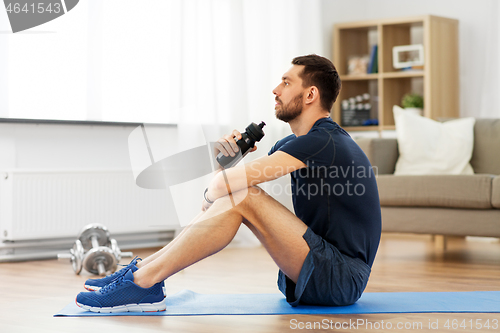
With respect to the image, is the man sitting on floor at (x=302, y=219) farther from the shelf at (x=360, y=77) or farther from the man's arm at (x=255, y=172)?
the shelf at (x=360, y=77)

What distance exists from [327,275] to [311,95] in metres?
0.53

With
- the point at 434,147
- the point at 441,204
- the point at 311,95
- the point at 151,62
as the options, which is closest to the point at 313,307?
the point at 311,95

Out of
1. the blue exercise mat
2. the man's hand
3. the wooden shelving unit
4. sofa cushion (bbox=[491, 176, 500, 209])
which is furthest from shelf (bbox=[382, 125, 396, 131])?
the man's hand

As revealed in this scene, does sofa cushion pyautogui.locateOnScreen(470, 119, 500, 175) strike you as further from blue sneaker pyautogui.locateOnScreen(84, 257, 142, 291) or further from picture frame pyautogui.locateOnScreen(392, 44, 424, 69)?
blue sneaker pyautogui.locateOnScreen(84, 257, 142, 291)

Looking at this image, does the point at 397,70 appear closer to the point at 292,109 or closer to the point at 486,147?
the point at 486,147

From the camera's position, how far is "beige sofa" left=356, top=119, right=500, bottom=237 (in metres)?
2.79

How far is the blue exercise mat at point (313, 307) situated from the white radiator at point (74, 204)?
53.2 inches

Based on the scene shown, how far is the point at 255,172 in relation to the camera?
164 centimetres

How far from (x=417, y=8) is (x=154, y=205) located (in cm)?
259

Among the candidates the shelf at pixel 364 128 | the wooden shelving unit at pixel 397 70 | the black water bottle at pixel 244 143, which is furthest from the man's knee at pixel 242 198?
the shelf at pixel 364 128

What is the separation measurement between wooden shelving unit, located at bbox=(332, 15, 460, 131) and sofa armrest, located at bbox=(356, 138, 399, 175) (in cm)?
94

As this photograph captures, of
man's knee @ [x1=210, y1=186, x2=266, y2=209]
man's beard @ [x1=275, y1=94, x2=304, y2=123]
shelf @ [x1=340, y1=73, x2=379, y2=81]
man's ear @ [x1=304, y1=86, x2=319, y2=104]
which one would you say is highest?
shelf @ [x1=340, y1=73, x2=379, y2=81]

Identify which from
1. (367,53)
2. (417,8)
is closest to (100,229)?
(367,53)

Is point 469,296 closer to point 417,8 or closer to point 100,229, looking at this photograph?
point 100,229
